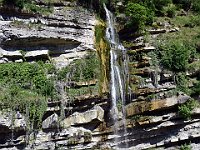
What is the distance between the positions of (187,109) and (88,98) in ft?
14.5

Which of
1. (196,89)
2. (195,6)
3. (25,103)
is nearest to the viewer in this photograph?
(25,103)

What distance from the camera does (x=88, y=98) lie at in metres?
18.8

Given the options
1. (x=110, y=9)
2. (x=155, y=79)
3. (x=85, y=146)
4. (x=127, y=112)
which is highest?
(x=110, y=9)

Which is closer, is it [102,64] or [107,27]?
[102,64]

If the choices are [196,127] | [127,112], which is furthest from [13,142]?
[196,127]

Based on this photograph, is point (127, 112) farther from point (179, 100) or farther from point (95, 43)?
point (95, 43)

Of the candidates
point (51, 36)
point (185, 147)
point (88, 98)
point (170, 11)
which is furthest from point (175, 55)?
point (51, 36)

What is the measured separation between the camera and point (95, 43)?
21.3 metres

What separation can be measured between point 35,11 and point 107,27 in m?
3.95

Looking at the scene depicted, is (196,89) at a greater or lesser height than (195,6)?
lesser

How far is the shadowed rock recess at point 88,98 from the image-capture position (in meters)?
18.2

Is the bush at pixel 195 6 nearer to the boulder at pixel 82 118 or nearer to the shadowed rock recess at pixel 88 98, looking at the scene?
the shadowed rock recess at pixel 88 98

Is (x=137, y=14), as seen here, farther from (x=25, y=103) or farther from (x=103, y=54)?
(x=25, y=103)

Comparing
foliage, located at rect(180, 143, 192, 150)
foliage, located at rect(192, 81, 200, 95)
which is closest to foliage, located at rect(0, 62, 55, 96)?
foliage, located at rect(180, 143, 192, 150)
